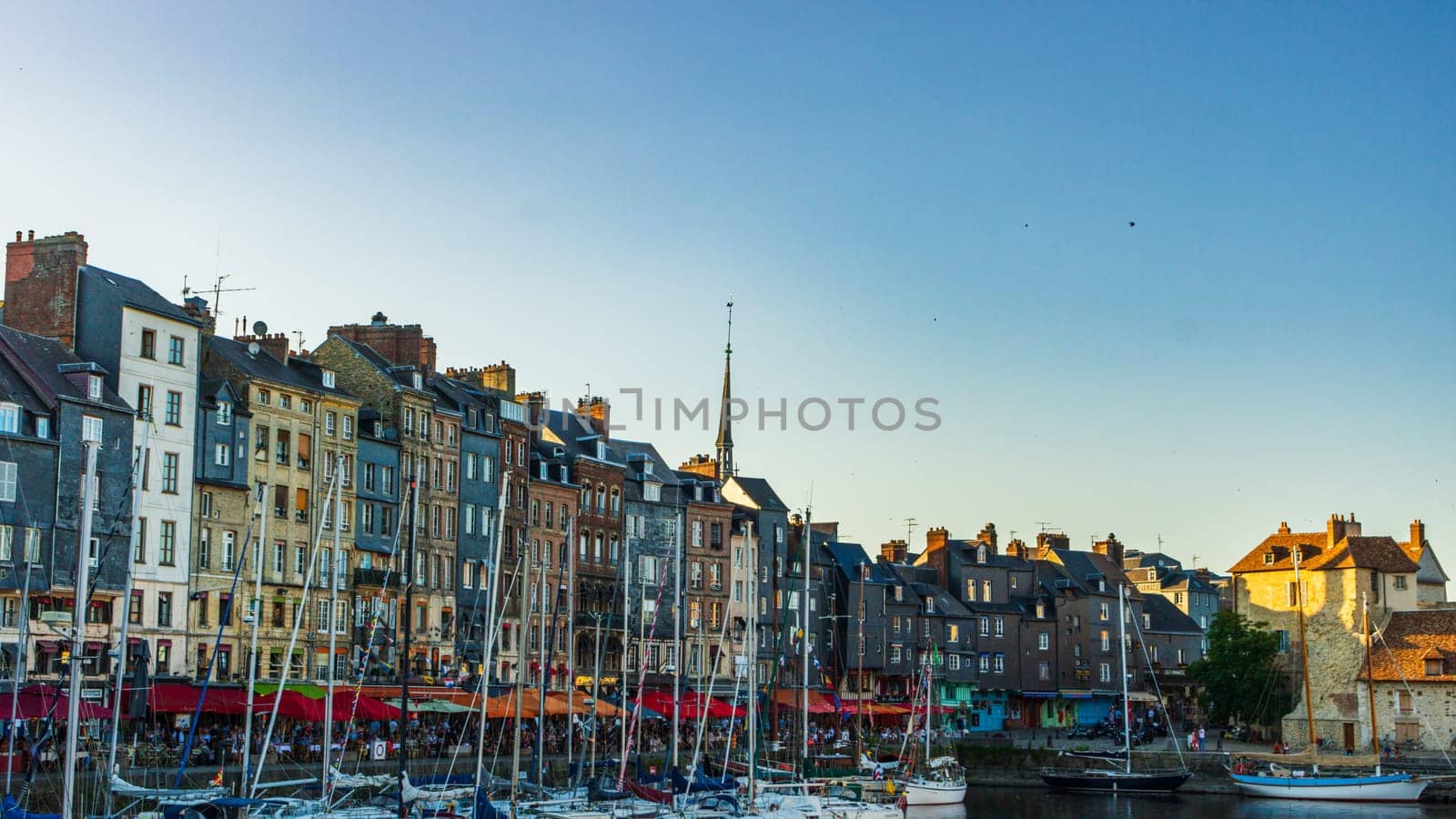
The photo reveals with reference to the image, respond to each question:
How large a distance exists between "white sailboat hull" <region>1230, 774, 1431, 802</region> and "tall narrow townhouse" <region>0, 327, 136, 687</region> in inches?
1881

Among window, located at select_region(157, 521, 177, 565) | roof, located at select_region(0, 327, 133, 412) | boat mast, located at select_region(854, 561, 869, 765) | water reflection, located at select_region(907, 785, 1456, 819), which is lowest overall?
water reflection, located at select_region(907, 785, 1456, 819)

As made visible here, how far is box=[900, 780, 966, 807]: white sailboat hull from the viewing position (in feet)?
212

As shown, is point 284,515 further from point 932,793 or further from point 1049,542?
point 1049,542

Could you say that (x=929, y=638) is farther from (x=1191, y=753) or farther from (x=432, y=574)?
(x=432, y=574)

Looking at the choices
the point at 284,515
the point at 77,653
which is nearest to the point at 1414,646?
the point at 284,515

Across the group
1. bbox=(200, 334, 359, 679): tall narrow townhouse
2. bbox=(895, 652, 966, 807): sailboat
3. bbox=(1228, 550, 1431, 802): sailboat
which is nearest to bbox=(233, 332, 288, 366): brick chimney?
bbox=(200, 334, 359, 679): tall narrow townhouse

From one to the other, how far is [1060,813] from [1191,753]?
13580 millimetres

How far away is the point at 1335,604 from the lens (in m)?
83.2

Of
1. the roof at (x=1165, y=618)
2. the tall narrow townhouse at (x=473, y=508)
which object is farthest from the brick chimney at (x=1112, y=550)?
the tall narrow townhouse at (x=473, y=508)

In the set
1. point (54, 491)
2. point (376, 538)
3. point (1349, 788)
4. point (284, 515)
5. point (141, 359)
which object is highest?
point (141, 359)

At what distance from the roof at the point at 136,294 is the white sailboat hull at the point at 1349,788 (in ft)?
160

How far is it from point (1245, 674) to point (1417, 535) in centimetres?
1246

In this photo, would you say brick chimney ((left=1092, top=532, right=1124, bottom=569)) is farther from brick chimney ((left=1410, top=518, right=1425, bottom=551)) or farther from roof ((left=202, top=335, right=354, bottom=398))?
roof ((left=202, top=335, right=354, bottom=398))

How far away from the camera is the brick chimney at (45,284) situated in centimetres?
5747
